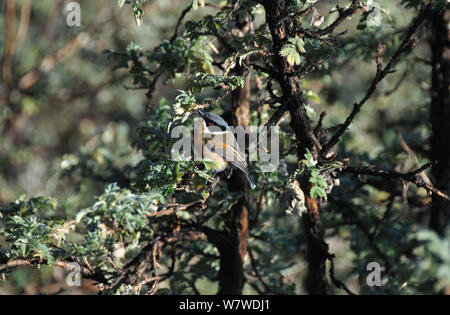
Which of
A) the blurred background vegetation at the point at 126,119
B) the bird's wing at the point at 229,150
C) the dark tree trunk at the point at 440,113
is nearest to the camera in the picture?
the bird's wing at the point at 229,150

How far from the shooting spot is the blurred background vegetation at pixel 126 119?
4.48 meters

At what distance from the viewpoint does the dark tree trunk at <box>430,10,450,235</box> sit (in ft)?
13.4

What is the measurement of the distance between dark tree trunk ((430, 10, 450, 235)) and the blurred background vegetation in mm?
190

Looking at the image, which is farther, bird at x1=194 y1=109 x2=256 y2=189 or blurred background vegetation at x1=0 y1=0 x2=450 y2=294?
blurred background vegetation at x1=0 y1=0 x2=450 y2=294

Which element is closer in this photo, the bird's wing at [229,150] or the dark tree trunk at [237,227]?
the bird's wing at [229,150]

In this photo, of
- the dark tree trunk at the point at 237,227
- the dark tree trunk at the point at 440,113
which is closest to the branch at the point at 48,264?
the dark tree trunk at the point at 237,227

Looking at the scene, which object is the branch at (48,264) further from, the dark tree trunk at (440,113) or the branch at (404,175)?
the dark tree trunk at (440,113)

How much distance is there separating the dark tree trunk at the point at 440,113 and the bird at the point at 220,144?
6.28ft

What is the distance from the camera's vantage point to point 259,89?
13.0ft

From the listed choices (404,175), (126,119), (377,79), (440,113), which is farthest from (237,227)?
(126,119)

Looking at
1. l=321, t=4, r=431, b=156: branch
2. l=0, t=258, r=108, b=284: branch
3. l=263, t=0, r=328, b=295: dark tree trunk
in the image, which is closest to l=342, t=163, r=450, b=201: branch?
l=321, t=4, r=431, b=156: branch

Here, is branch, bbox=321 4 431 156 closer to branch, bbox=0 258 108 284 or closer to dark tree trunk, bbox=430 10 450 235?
dark tree trunk, bbox=430 10 450 235
